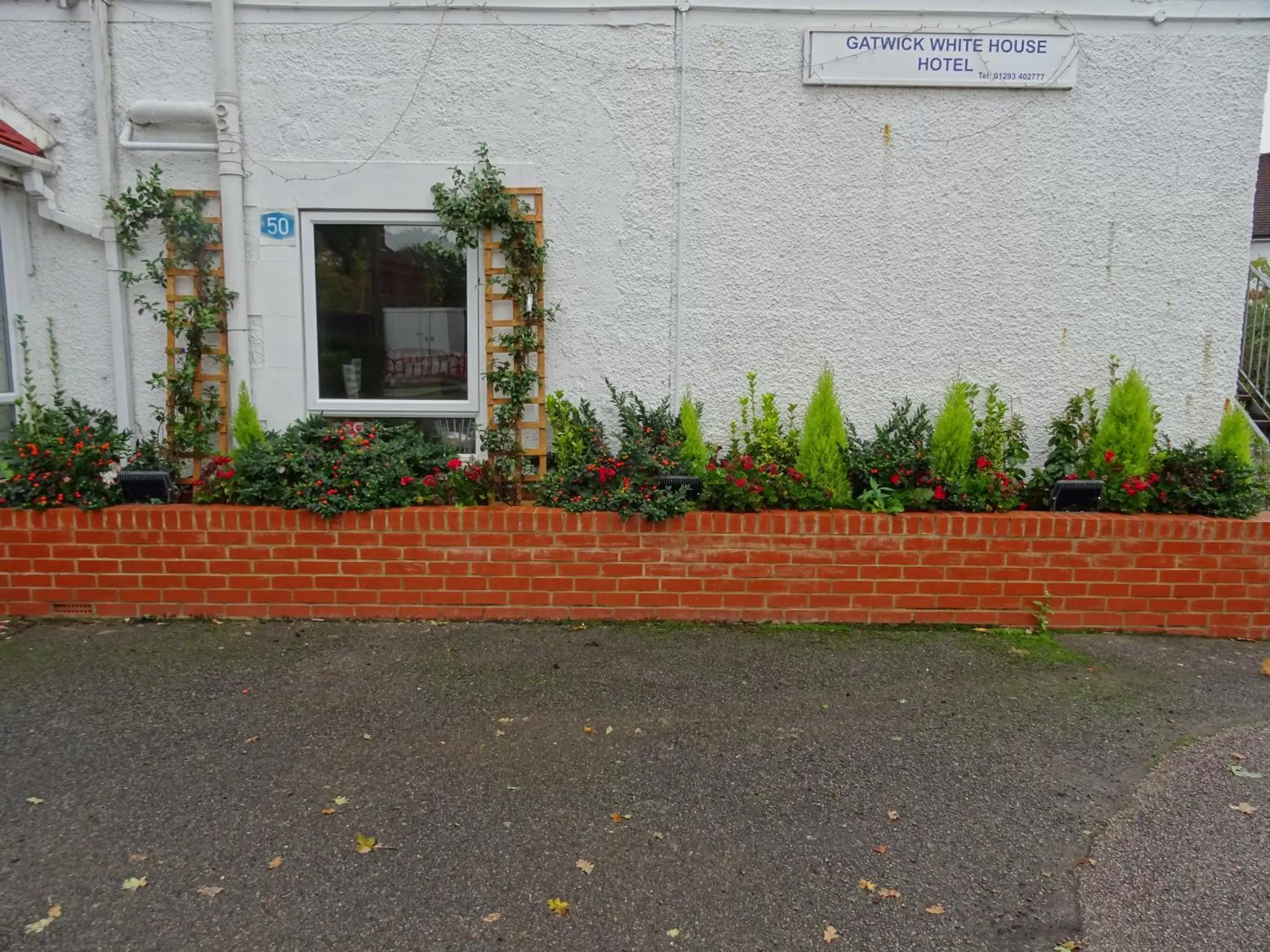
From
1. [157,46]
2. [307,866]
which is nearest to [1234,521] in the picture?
[307,866]

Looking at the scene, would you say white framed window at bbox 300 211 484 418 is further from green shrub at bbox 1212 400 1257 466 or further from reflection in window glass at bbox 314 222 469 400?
green shrub at bbox 1212 400 1257 466

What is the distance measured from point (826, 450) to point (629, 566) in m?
1.23

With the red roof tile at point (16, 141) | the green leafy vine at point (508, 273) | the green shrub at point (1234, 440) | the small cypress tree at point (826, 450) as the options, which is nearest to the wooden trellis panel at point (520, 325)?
the green leafy vine at point (508, 273)

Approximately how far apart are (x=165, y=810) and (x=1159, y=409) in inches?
214

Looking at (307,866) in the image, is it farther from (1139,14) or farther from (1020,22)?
(1139,14)

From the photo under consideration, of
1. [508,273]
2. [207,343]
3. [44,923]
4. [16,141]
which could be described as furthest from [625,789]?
[16,141]

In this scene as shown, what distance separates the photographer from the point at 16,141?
4.74 m

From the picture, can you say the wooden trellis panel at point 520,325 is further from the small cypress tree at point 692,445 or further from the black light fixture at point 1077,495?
the black light fixture at point 1077,495

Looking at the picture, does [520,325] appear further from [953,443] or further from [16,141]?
[16,141]

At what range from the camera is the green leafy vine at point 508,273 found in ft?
15.9

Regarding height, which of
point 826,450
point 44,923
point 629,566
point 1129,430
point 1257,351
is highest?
point 1257,351

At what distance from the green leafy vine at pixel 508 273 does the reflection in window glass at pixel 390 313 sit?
27 centimetres

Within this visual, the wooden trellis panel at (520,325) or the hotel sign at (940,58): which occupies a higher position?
the hotel sign at (940,58)

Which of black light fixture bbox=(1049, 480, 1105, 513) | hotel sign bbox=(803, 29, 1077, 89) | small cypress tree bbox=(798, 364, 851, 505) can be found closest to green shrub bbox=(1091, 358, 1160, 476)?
black light fixture bbox=(1049, 480, 1105, 513)
